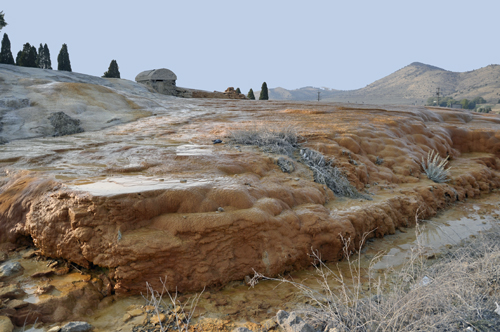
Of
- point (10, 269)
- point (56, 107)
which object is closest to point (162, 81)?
point (56, 107)

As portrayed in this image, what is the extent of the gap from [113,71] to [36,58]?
4.16m

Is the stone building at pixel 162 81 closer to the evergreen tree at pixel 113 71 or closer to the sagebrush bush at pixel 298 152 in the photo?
the evergreen tree at pixel 113 71

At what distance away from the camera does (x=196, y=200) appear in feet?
10.9

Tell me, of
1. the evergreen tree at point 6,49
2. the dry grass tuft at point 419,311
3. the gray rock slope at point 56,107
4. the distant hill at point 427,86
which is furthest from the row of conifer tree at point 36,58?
the distant hill at point 427,86

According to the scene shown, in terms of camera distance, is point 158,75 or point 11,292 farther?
point 158,75

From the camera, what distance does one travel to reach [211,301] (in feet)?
9.43

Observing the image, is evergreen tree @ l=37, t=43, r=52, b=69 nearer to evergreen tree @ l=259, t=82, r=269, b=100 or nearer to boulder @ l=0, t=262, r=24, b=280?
evergreen tree @ l=259, t=82, r=269, b=100

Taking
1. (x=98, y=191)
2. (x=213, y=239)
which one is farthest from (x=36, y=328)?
(x=213, y=239)

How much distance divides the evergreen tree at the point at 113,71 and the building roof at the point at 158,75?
510cm

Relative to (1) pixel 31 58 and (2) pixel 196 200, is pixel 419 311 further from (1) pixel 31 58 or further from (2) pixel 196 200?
(1) pixel 31 58

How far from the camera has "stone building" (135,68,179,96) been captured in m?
16.7

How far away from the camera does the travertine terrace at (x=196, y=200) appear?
3.02 meters

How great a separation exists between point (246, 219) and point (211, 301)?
802 mm

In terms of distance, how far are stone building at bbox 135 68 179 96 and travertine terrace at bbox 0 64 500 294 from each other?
10633 millimetres
